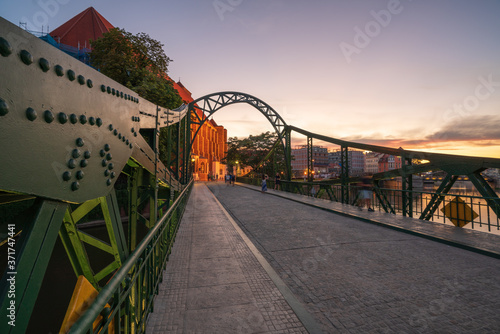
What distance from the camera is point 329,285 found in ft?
12.3

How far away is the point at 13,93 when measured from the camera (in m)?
1.16

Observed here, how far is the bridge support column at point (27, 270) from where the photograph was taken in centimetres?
123

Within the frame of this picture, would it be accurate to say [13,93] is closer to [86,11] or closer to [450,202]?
[450,202]

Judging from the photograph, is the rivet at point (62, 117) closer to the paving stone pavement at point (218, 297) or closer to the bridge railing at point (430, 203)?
the paving stone pavement at point (218, 297)

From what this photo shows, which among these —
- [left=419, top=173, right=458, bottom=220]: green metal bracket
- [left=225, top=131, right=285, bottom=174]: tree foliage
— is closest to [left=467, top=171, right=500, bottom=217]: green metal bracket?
[left=419, top=173, right=458, bottom=220]: green metal bracket

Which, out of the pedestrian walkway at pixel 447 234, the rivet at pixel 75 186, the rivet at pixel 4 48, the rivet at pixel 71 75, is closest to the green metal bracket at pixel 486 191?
the pedestrian walkway at pixel 447 234

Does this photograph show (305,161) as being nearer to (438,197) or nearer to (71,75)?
(438,197)

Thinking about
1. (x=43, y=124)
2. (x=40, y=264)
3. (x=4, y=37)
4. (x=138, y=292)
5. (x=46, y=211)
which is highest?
(x=4, y=37)

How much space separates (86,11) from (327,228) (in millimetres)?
46314

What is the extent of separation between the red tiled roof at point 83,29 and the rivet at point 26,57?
4052 cm

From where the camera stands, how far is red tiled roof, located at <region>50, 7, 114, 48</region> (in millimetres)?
33013

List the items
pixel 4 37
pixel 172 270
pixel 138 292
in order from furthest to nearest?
pixel 172 270 < pixel 138 292 < pixel 4 37

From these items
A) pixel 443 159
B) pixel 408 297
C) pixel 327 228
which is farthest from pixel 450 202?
pixel 408 297

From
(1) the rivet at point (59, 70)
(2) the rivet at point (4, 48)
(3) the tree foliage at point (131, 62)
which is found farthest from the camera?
(3) the tree foliage at point (131, 62)
